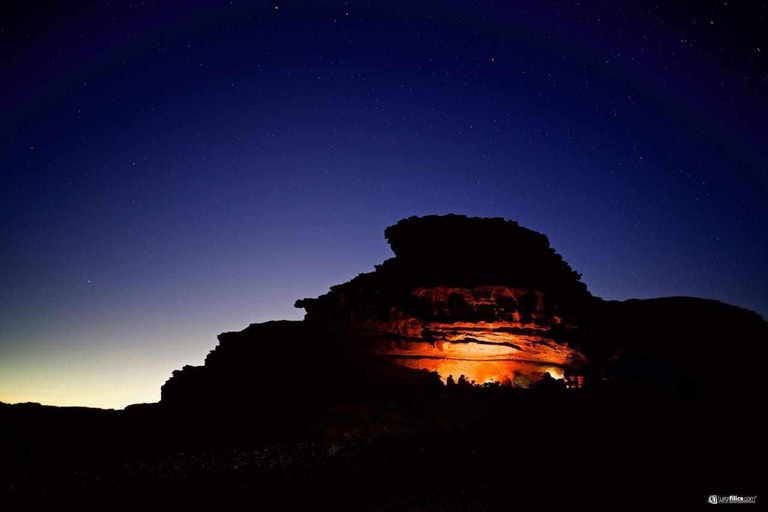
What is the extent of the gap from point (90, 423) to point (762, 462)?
25489mm

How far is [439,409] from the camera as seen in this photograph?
1814cm

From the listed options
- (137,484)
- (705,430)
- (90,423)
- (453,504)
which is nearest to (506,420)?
(705,430)

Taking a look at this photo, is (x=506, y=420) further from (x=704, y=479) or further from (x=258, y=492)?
(x=258, y=492)

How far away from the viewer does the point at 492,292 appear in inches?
1156

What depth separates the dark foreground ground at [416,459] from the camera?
873 cm

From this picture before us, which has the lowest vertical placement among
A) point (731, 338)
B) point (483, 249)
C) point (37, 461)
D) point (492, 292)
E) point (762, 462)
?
point (37, 461)

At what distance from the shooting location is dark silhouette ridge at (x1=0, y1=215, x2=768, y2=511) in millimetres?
9359

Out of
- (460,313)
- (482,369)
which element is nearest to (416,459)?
(460,313)

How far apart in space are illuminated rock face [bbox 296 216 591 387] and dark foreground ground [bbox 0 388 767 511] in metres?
10.0

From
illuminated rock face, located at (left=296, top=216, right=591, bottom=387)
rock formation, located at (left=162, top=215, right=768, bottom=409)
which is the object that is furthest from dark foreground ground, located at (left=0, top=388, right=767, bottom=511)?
illuminated rock face, located at (left=296, top=216, right=591, bottom=387)

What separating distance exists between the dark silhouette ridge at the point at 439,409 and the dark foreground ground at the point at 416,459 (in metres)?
0.08

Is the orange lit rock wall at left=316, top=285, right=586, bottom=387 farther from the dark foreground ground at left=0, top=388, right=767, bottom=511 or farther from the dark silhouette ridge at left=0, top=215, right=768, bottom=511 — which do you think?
the dark foreground ground at left=0, top=388, right=767, bottom=511

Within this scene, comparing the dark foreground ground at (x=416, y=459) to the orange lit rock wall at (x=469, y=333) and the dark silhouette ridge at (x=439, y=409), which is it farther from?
the orange lit rock wall at (x=469, y=333)

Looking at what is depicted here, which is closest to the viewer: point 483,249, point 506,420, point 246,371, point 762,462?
point 762,462
